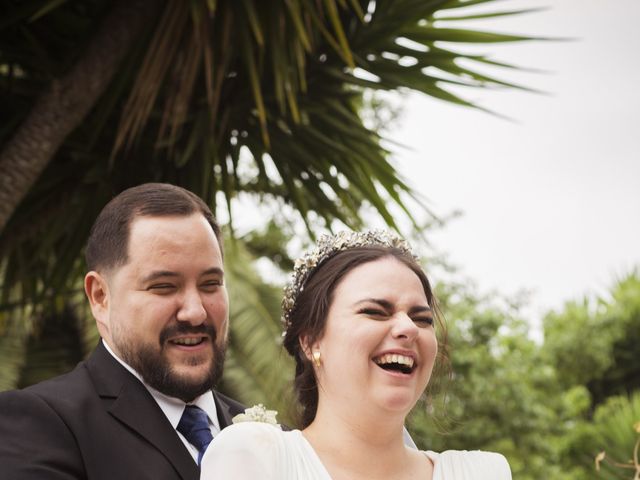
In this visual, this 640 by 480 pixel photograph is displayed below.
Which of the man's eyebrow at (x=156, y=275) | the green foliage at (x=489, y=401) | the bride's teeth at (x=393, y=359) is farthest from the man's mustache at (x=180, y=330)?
the green foliage at (x=489, y=401)

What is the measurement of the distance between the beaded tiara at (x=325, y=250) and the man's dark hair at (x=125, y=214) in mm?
326

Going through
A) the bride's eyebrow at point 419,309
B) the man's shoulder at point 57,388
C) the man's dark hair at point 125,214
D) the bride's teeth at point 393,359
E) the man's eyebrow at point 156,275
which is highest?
the man's dark hair at point 125,214

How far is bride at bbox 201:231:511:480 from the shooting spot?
2.11 m

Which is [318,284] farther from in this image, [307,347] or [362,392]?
[362,392]

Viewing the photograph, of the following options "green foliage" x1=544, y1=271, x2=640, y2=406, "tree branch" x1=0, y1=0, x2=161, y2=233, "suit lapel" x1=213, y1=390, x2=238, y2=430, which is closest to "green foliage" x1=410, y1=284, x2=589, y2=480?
"green foliage" x1=544, y1=271, x2=640, y2=406

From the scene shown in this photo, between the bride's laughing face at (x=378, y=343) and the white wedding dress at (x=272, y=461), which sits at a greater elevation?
the bride's laughing face at (x=378, y=343)

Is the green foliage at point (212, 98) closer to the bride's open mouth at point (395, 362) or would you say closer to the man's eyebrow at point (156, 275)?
the man's eyebrow at point (156, 275)

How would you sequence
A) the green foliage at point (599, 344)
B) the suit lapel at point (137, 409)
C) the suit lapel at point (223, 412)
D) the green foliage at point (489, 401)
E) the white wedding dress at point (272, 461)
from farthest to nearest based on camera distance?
the green foliage at point (599, 344), the green foliage at point (489, 401), the suit lapel at point (223, 412), the suit lapel at point (137, 409), the white wedding dress at point (272, 461)

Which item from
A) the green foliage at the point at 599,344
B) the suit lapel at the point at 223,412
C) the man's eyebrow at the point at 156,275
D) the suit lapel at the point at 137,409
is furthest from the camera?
the green foliage at the point at 599,344

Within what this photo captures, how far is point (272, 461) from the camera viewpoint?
208 cm

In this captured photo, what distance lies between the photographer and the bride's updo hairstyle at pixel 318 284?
2.40 m

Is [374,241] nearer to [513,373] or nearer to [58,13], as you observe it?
[58,13]

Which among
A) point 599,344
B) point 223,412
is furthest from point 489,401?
point 223,412

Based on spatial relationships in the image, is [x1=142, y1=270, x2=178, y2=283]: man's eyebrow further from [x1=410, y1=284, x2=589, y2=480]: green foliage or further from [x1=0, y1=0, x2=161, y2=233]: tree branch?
[x1=410, y1=284, x2=589, y2=480]: green foliage
